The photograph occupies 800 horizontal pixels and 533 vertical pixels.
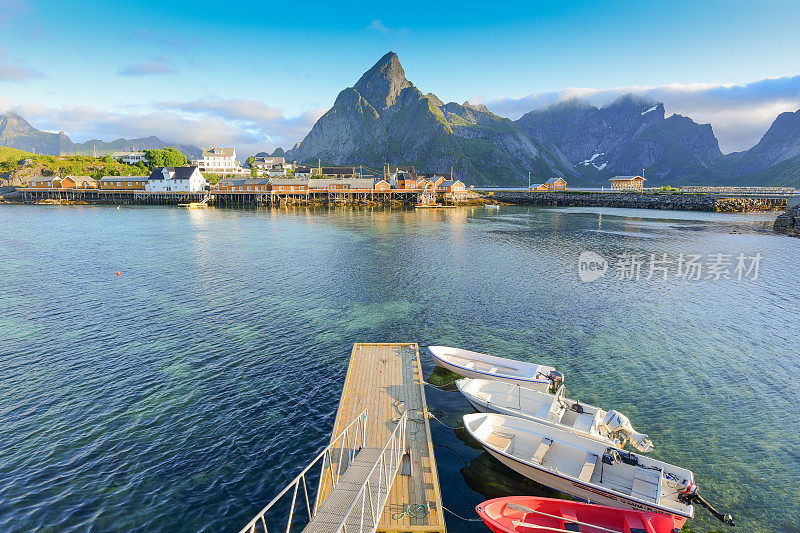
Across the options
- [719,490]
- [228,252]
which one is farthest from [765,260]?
[228,252]

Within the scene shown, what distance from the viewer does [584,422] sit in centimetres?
1622

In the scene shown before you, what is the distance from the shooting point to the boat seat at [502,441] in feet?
49.8

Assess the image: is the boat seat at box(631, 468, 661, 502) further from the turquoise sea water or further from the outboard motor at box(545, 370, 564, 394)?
the outboard motor at box(545, 370, 564, 394)

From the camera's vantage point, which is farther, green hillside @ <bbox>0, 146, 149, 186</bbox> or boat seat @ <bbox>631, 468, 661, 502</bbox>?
green hillside @ <bbox>0, 146, 149, 186</bbox>

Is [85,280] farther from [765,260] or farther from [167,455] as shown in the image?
[765,260]

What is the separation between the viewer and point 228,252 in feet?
183

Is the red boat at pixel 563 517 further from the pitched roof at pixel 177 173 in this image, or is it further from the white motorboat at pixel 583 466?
the pitched roof at pixel 177 173

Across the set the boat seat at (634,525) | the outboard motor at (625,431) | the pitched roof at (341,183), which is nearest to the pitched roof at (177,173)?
the pitched roof at (341,183)

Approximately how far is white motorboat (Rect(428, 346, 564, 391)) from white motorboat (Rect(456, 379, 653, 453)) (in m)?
0.52

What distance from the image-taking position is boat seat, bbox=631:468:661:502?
12.4 meters

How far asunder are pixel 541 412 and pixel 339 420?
8.80 metres

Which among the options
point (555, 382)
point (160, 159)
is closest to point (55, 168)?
point (160, 159)

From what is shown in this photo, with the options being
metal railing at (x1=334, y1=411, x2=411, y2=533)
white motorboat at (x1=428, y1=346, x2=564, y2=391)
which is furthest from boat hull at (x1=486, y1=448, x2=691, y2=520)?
white motorboat at (x1=428, y1=346, x2=564, y2=391)

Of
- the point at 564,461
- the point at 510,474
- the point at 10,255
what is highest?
the point at 10,255
